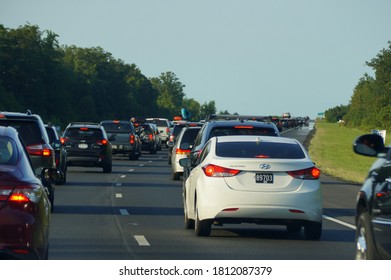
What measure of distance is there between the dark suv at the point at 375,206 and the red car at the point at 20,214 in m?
2.86

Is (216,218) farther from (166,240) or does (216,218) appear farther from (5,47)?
(5,47)

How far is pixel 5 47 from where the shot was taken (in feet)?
447

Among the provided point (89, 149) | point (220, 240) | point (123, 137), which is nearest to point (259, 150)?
point (220, 240)

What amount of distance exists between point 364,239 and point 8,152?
11.2 feet

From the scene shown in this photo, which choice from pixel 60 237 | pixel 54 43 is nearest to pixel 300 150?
pixel 60 237

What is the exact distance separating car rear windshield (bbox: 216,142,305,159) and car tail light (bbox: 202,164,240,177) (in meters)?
0.41

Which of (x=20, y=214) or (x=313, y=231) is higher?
(x=20, y=214)

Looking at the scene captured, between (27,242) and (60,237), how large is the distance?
636 cm

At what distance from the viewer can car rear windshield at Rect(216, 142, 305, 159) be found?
1745cm

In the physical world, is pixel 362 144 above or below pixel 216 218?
above

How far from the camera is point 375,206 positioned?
1059 centimetres

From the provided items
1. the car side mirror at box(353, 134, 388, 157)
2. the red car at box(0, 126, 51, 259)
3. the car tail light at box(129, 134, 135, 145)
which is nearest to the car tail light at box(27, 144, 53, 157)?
the red car at box(0, 126, 51, 259)

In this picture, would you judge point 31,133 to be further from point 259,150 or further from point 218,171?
point 218,171

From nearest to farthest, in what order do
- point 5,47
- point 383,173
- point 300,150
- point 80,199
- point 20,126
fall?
point 383,173
point 300,150
point 20,126
point 80,199
point 5,47
